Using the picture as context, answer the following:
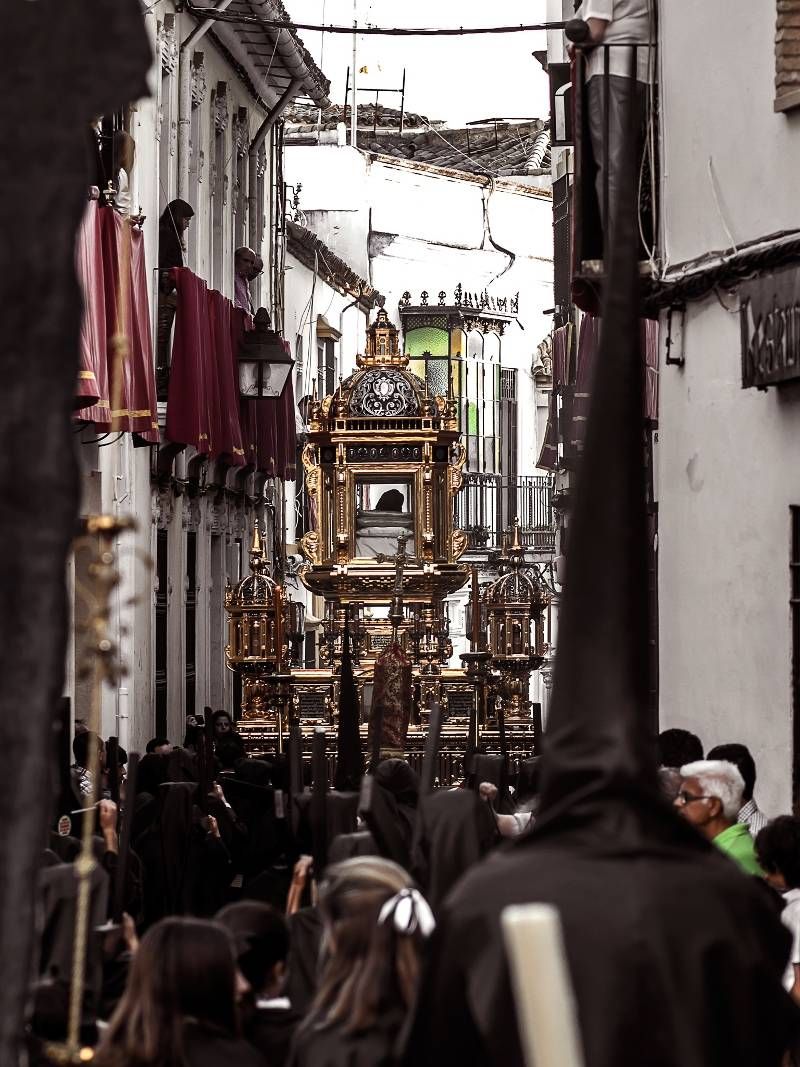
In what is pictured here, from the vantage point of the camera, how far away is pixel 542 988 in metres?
3.08

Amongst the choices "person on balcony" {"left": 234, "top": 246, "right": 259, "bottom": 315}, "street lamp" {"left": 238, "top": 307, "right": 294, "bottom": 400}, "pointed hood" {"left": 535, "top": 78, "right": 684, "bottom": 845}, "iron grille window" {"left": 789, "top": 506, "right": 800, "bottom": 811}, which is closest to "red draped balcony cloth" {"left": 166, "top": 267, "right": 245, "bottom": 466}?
"street lamp" {"left": 238, "top": 307, "right": 294, "bottom": 400}

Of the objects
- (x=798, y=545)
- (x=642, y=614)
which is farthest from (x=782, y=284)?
(x=642, y=614)

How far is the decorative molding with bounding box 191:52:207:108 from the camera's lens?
27172 mm

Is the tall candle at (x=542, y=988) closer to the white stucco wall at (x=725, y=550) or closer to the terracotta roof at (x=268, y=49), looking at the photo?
the white stucco wall at (x=725, y=550)

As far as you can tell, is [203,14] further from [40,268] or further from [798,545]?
[40,268]

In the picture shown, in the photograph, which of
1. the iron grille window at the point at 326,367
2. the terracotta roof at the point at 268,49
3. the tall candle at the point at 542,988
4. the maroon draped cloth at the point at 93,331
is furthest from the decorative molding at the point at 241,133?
the tall candle at the point at 542,988

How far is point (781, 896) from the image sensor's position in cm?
660

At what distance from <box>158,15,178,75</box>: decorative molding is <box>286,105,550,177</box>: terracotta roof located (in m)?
17.5

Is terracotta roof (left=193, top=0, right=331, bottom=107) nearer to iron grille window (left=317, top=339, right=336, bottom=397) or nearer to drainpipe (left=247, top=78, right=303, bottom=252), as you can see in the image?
drainpipe (left=247, top=78, right=303, bottom=252)

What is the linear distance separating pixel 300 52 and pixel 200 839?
2159 centimetres

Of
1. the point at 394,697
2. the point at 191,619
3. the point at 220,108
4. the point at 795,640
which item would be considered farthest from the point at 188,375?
the point at 795,640

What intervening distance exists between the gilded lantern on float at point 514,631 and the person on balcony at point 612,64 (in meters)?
5.98

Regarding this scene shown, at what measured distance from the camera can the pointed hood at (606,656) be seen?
3.71 meters

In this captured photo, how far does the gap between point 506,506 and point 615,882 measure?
4320 cm
